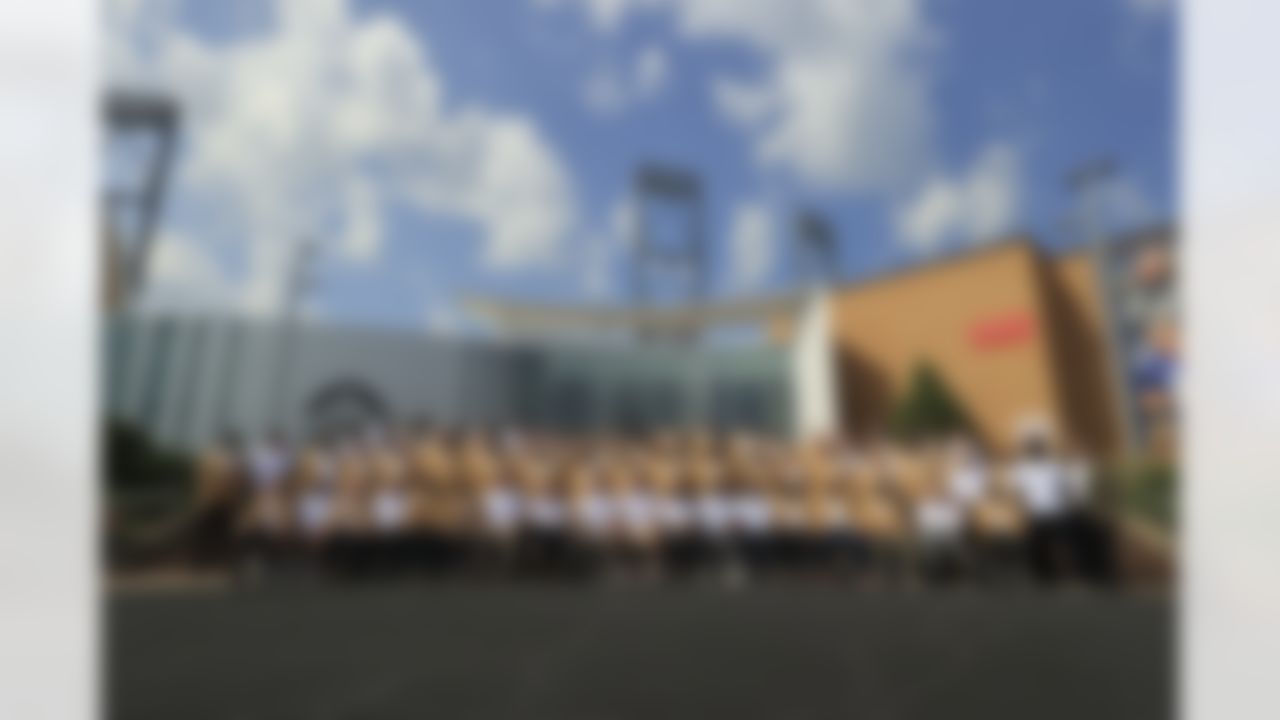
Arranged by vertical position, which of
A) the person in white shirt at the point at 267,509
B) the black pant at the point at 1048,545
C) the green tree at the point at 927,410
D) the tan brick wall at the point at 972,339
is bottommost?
the black pant at the point at 1048,545

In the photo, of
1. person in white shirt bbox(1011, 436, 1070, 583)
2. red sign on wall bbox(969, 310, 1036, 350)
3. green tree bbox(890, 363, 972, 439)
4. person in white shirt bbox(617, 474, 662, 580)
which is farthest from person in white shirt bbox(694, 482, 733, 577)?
red sign on wall bbox(969, 310, 1036, 350)

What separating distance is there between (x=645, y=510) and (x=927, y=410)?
2438mm

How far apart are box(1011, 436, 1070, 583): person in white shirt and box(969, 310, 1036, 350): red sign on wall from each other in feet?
7.86

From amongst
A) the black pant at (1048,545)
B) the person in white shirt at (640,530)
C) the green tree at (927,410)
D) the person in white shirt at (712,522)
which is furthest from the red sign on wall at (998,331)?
the person in white shirt at (640,530)

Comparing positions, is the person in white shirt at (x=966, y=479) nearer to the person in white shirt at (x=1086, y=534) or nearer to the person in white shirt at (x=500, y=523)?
the person in white shirt at (x=1086, y=534)

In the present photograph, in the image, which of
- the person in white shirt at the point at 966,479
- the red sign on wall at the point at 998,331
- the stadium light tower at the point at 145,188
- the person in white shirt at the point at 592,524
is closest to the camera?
the stadium light tower at the point at 145,188

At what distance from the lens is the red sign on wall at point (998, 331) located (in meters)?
9.49

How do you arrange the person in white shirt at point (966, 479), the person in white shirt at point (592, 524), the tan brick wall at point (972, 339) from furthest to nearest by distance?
the tan brick wall at point (972, 339)
the person in white shirt at point (966, 479)
the person in white shirt at point (592, 524)

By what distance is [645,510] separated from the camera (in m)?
7.06

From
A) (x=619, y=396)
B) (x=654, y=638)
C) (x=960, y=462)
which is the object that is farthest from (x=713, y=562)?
(x=654, y=638)

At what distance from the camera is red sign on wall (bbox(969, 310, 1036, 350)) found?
9492 millimetres

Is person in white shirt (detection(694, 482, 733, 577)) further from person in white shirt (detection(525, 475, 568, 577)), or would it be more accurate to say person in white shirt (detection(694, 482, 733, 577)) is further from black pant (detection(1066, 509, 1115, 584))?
black pant (detection(1066, 509, 1115, 584))

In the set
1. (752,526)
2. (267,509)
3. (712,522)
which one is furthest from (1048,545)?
(267,509)

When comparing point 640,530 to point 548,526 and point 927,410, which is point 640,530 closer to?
point 548,526
